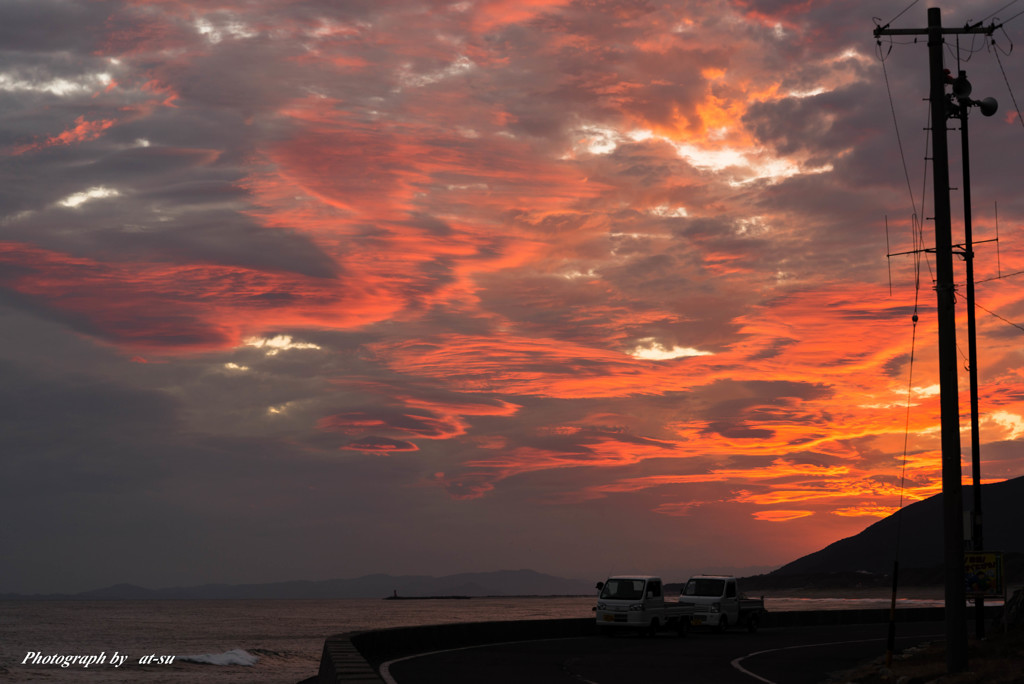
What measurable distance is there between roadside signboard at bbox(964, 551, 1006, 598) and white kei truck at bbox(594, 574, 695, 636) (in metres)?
12.7

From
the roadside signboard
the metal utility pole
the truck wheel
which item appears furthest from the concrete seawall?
the roadside signboard

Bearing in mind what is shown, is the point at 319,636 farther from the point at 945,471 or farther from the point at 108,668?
the point at 945,471

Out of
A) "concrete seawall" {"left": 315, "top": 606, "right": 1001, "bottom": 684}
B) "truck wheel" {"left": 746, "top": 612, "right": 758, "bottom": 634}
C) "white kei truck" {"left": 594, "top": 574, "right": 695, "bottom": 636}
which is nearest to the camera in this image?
"concrete seawall" {"left": 315, "top": 606, "right": 1001, "bottom": 684}

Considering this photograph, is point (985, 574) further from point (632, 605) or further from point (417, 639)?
point (417, 639)

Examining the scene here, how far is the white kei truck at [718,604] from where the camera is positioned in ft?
129

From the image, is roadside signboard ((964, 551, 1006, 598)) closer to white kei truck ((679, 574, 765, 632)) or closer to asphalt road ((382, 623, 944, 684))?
asphalt road ((382, 623, 944, 684))

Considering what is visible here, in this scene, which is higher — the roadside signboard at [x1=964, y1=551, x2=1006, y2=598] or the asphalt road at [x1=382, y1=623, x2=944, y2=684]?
the roadside signboard at [x1=964, y1=551, x2=1006, y2=598]

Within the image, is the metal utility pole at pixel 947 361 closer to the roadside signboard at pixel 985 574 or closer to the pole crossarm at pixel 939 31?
the pole crossarm at pixel 939 31

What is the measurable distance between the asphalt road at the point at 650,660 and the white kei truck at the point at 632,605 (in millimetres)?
508

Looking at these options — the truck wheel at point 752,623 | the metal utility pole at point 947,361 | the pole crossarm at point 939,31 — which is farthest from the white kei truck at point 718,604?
the pole crossarm at point 939,31

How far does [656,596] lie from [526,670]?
43.6ft

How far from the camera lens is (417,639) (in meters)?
29.0

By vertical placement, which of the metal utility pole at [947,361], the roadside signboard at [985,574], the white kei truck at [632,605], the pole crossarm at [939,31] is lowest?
the white kei truck at [632,605]

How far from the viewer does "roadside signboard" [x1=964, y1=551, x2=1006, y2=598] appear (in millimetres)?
23156
